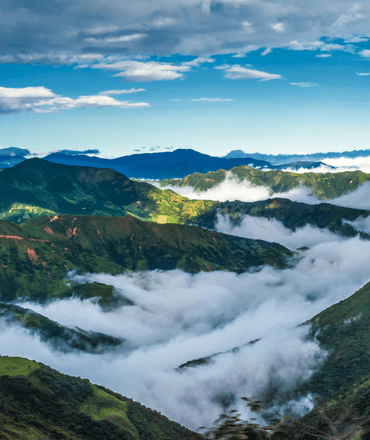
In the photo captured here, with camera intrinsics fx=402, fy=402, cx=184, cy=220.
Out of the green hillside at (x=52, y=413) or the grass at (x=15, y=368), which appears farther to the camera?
the grass at (x=15, y=368)

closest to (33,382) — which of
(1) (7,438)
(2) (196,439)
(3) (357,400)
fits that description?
(1) (7,438)

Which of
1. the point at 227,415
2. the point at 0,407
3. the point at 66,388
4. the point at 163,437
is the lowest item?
the point at 163,437

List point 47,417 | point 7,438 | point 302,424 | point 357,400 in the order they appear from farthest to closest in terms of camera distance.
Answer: point 357,400
point 47,417
point 7,438
point 302,424

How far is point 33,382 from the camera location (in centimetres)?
18025

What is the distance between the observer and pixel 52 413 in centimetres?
16838

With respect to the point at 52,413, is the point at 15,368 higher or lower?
higher

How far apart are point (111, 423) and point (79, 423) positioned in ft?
60.9

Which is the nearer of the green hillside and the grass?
the green hillside

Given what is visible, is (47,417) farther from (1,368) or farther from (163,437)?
(163,437)

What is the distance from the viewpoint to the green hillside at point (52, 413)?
148m

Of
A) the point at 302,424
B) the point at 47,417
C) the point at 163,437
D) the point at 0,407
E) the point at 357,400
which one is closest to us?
the point at 302,424

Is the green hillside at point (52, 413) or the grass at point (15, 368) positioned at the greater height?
the grass at point (15, 368)

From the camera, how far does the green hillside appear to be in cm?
14750

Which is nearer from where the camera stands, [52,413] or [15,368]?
[52,413]
